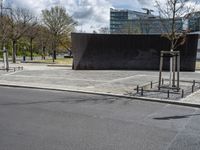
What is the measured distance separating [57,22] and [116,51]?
3627 centimetres

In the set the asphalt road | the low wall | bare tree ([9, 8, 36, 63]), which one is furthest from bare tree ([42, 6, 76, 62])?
the asphalt road

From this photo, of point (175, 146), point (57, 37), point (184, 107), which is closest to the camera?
point (175, 146)

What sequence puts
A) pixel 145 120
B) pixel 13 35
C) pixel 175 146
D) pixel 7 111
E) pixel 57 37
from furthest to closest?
pixel 57 37 → pixel 13 35 → pixel 7 111 → pixel 145 120 → pixel 175 146

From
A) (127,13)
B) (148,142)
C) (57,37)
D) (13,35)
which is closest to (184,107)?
(148,142)

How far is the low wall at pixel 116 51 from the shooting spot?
90.9 ft

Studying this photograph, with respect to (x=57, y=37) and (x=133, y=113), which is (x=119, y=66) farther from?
(x=57, y=37)

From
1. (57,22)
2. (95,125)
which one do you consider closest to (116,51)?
(95,125)

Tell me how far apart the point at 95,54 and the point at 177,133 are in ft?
69.1

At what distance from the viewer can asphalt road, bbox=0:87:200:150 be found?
22.0 ft

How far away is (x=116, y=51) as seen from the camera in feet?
93.2

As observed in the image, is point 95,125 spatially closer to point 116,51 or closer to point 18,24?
point 116,51

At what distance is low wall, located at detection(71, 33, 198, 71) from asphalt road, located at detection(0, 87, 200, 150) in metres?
15.4

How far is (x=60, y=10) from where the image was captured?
2522 inches

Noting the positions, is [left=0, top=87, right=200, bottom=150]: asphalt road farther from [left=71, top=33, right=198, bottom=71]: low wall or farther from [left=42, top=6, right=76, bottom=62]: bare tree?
[left=42, top=6, right=76, bottom=62]: bare tree
